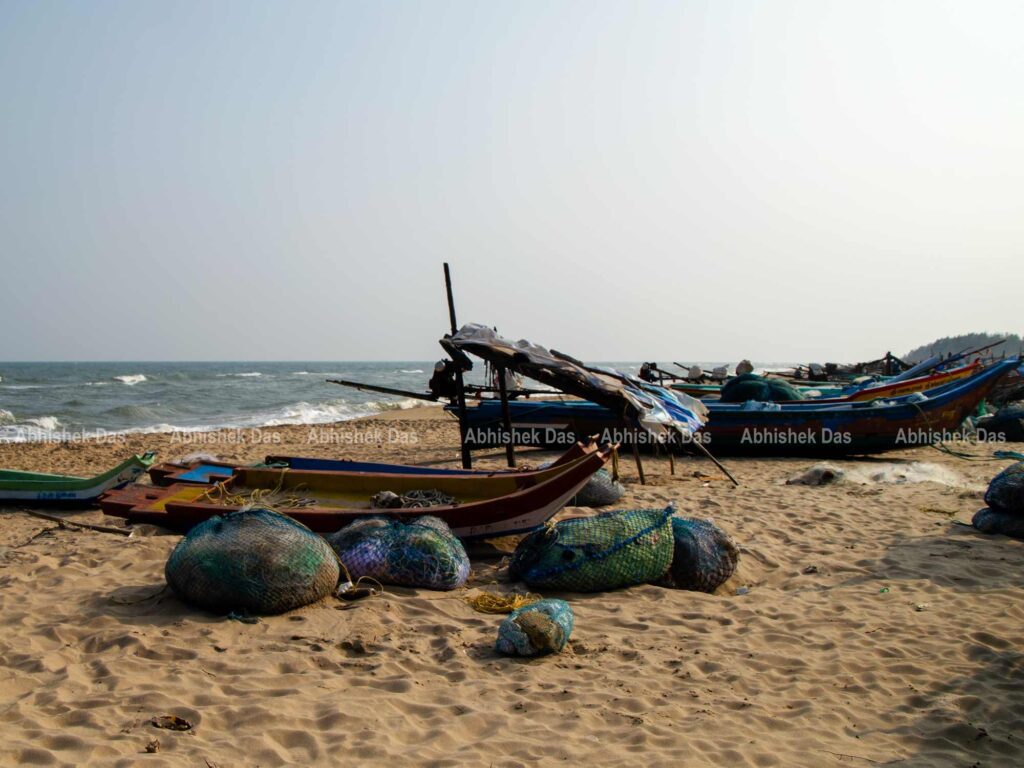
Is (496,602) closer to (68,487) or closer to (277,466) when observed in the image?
(277,466)

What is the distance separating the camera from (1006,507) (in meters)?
7.52

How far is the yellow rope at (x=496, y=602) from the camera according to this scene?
5.50 metres

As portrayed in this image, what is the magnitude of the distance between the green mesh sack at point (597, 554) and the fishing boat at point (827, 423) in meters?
6.84

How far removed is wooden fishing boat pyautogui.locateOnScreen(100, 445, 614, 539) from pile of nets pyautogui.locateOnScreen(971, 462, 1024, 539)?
13.9 feet

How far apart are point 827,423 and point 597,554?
9257mm

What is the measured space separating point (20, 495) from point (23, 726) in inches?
294

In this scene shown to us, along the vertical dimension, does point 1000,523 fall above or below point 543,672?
above

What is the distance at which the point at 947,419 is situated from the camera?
14195mm

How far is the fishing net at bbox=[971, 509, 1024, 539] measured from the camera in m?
7.41

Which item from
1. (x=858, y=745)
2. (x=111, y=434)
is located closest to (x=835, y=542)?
(x=858, y=745)

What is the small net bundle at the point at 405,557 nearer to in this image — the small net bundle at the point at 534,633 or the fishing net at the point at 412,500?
the fishing net at the point at 412,500

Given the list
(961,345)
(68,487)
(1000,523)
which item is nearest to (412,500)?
(68,487)

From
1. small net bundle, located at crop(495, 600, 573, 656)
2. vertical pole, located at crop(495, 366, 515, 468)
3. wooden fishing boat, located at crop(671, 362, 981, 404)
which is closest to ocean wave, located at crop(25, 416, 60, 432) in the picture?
vertical pole, located at crop(495, 366, 515, 468)

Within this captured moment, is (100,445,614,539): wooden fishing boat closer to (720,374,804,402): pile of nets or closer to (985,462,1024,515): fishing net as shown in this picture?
(985,462,1024,515): fishing net
